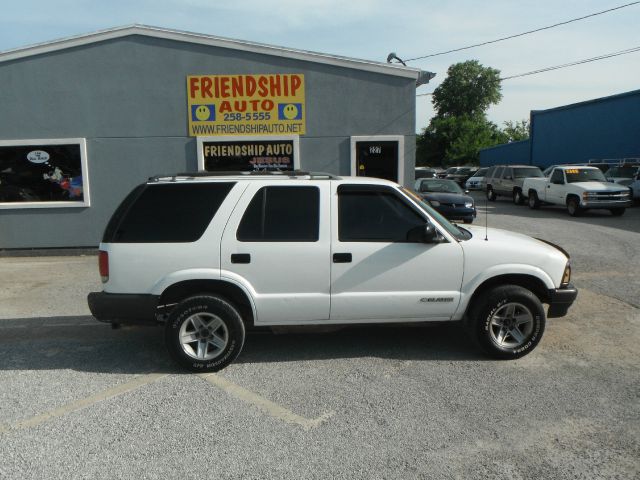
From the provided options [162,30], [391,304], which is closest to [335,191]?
[391,304]

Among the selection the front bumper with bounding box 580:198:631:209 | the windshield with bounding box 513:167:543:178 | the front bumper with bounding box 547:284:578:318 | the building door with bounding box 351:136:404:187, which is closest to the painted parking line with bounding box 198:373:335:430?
the front bumper with bounding box 547:284:578:318

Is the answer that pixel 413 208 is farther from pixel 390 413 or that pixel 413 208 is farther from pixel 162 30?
pixel 162 30

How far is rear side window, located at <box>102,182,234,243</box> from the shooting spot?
16.0 feet

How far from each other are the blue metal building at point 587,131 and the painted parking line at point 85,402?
27.7 meters

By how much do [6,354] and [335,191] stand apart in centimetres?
377

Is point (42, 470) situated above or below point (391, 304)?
below

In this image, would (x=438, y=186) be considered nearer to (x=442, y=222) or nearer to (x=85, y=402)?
(x=442, y=222)

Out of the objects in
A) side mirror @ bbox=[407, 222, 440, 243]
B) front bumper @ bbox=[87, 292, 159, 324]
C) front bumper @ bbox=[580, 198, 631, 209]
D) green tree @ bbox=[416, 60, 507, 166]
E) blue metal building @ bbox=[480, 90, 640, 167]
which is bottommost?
front bumper @ bbox=[87, 292, 159, 324]

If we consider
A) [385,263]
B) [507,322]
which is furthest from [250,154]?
[507,322]

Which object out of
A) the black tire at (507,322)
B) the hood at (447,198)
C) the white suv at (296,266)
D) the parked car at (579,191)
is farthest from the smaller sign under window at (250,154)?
the parked car at (579,191)

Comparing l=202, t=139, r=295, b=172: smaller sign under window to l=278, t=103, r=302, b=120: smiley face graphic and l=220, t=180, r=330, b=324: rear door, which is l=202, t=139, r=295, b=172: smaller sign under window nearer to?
l=278, t=103, r=302, b=120: smiley face graphic

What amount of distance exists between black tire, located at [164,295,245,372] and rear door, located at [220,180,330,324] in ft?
0.86

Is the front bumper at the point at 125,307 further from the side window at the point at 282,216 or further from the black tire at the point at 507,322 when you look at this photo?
the black tire at the point at 507,322

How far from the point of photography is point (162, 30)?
35.7ft
